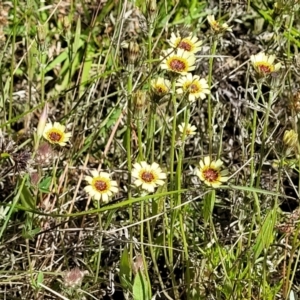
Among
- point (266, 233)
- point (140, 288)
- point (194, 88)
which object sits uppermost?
point (194, 88)

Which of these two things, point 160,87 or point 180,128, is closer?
point 160,87

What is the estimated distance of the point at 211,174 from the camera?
111 centimetres

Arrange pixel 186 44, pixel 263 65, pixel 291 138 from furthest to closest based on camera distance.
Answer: pixel 186 44
pixel 263 65
pixel 291 138

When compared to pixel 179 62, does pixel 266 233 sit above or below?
below

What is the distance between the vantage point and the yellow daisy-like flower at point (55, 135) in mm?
1139

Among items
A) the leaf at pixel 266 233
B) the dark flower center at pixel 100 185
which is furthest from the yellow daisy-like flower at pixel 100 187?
the leaf at pixel 266 233

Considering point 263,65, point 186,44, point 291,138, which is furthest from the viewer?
point 186,44

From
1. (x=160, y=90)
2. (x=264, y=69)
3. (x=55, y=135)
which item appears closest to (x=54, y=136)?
(x=55, y=135)

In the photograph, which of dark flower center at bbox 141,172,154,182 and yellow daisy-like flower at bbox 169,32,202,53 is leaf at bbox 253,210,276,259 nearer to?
dark flower center at bbox 141,172,154,182

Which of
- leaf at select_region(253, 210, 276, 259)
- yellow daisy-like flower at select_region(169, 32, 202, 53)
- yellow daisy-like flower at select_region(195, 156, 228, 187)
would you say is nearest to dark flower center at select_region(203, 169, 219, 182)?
Result: yellow daisy-like flower at select_region(195, 156, 228, 187)

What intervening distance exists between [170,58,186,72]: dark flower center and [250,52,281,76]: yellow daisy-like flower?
0.12 meters

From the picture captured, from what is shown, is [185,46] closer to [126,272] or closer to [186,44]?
[186,44]

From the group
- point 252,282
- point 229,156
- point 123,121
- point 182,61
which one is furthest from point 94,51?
point 252,282

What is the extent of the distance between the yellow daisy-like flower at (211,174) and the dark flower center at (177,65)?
0.53 feet
